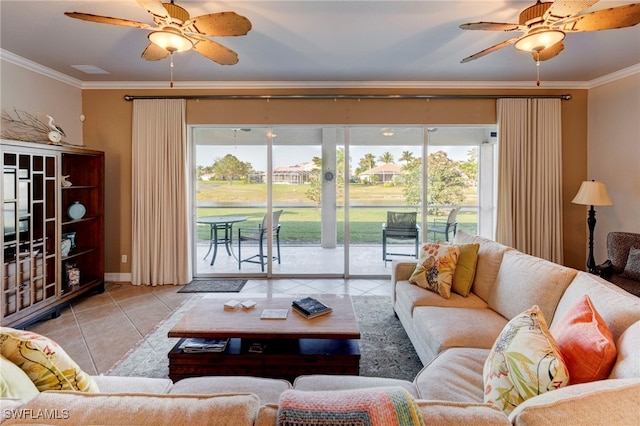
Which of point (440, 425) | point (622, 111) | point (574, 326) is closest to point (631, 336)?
point (574, 326)

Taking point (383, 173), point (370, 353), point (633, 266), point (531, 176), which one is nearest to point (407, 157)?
point (383, 173)

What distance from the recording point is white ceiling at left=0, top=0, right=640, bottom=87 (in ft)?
8.36

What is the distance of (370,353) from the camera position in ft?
8.39

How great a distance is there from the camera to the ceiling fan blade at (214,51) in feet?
8.14

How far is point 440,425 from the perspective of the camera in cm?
73

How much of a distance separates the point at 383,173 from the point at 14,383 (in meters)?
4.39

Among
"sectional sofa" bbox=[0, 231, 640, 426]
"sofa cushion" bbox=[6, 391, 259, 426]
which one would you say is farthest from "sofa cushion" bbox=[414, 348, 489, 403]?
"sofa cushion" bbox=[6, 391, 259, 426]

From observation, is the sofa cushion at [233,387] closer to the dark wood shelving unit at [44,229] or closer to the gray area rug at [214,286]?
the dark wood shelving unit at [44,229]

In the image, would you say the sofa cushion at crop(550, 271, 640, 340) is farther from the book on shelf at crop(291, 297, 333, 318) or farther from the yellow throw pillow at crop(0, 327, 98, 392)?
the yellow throw pillow at crop(0, 327, 98, 392)

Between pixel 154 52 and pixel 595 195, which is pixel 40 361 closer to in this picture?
pixel 154 52

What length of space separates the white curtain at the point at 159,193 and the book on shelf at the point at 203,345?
2464mm

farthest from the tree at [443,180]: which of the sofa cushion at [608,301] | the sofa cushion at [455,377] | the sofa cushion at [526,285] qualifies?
the sofa cushion at [455,377]

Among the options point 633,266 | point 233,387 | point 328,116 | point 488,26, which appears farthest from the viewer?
point 328,116

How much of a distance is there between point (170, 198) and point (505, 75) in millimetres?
4652
